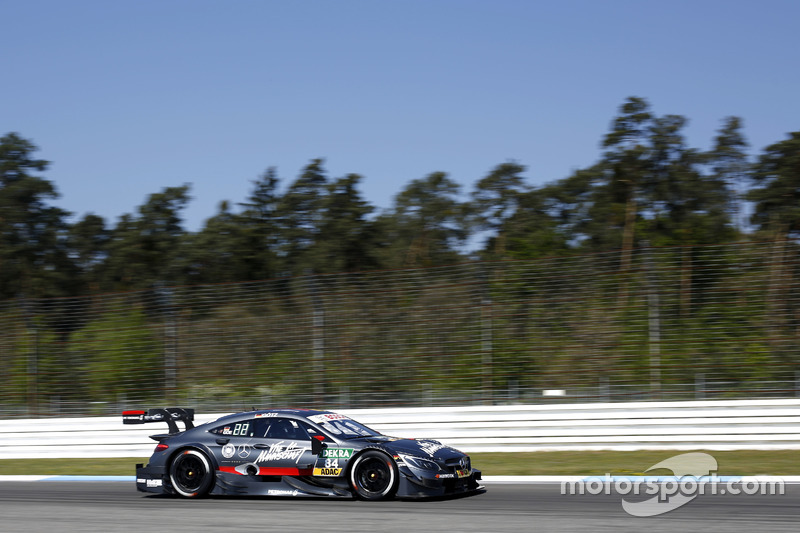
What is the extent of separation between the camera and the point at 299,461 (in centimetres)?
1030

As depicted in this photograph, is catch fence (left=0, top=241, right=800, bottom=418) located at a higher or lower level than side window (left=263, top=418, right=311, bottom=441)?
higher

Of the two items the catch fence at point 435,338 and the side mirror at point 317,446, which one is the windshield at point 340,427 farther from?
the catch fence at point 435,338

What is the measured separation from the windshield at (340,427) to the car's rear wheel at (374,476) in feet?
1.77

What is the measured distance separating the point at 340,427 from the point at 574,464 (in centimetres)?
430

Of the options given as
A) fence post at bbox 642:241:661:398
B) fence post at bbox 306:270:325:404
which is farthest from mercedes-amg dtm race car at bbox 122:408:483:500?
fence post at bbox 306:270:325:404

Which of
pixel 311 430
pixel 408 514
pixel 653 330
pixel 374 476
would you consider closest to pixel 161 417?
pixel 311 430

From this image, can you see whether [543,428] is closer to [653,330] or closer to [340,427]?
[653,330]

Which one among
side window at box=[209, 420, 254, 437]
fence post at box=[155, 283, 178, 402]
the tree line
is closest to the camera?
side window at box=[209, 420, 254, 437]

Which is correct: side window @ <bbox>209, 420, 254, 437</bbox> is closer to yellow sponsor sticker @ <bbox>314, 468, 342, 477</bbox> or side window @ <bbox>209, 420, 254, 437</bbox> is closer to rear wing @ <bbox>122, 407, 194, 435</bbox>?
rear wing @ <bbox>122, 407, 194, 435</bbox>

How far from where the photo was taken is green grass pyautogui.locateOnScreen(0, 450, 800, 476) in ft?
40.2

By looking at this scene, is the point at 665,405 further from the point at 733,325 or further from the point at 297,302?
the point at 297,302

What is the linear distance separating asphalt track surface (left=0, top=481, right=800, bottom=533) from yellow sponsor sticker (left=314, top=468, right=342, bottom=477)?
1.02ft

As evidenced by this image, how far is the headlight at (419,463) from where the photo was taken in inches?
383

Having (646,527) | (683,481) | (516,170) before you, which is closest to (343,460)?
(646,527)
